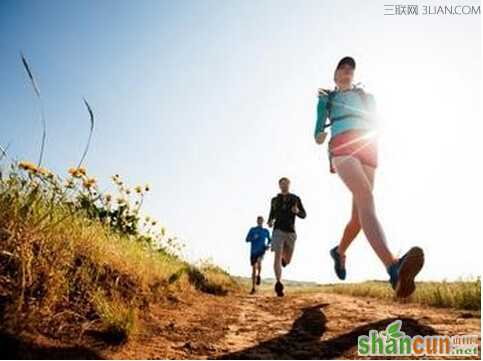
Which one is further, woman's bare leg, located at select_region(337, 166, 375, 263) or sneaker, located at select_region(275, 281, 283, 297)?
sneaker, located at select_region(275, 281, 283, 297)

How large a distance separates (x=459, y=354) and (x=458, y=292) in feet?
10.0

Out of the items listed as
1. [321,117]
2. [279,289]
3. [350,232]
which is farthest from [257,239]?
[321,117]

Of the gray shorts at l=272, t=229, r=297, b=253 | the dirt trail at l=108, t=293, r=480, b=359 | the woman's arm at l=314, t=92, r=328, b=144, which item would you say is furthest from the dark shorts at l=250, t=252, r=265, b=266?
the woman's arm at l=314, t=92, r=328, b=144

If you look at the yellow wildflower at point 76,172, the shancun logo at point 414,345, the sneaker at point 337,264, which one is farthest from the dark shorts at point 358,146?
the yellow wildflower at point 76,172

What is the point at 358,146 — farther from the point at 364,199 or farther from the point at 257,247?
the point at 257,247

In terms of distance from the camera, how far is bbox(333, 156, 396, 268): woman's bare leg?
12.4ft

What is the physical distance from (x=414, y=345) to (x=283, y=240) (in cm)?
552

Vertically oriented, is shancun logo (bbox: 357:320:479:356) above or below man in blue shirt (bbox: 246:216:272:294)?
below

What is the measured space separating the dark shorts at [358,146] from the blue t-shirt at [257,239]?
8.51m

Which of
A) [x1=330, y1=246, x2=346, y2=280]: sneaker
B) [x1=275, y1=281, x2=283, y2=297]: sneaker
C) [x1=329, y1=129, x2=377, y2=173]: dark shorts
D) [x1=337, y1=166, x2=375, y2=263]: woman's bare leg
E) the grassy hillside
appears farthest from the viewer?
[x1=275, y1=281, x2=283, y2=297]: sneaker

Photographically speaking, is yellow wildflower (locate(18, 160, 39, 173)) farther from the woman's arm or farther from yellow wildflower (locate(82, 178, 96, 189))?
the woman's arm

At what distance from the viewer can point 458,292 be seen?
18.4 feet

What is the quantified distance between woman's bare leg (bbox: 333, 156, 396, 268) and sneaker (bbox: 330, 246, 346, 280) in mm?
1205

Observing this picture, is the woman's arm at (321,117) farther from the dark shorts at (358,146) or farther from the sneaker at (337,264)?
the sneaker at (337,264)
